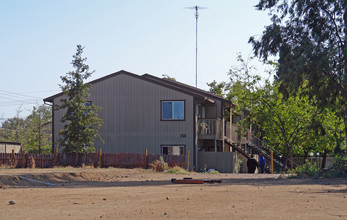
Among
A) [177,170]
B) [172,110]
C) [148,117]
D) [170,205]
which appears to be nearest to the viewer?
[170,205]

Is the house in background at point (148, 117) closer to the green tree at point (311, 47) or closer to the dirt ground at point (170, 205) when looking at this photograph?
the green tree at point (311, 47)

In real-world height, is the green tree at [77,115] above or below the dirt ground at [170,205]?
above

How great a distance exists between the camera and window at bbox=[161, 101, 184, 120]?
122 feet

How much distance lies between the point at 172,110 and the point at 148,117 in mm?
1817

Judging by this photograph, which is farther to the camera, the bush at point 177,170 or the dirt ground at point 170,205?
the bush at point 177,170

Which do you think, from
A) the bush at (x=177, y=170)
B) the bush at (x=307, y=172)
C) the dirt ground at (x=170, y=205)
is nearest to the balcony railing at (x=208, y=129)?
the bush at (x=177, y=170)

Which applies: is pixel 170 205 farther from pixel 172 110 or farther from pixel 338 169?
pixel 172 110

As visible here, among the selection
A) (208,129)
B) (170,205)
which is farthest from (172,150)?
(170,205)

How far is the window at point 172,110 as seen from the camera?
37188 millimetres

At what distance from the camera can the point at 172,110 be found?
1474 inches

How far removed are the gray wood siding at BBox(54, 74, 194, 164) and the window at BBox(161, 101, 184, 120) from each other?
29 cm

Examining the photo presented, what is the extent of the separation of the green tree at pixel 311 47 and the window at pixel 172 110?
37.6 ft

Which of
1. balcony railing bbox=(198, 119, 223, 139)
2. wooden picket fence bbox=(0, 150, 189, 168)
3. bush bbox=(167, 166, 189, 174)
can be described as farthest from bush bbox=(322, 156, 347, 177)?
balcony railing bbox=(198, 119, 223, 139)

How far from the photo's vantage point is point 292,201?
13.8 meters
